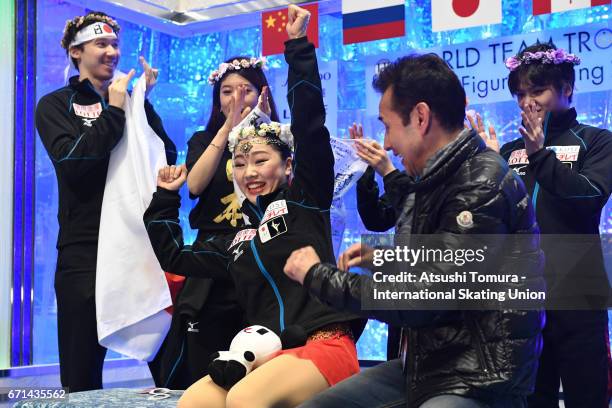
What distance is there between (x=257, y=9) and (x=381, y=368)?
393cm

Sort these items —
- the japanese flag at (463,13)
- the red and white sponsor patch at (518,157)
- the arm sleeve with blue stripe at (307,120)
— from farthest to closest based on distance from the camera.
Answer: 1. the japanese flag at (463,13)
2. the red and white sponsor patch at (518,157)
3. the arm sleeve with blue stripe at (307,120)

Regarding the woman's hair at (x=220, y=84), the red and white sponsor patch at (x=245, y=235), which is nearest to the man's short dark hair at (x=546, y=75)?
the woman's hair at (x=220, y=84)

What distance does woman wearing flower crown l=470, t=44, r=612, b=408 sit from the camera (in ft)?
10.0

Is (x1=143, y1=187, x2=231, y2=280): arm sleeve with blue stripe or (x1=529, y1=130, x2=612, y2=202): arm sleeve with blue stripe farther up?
(x1=529, y1=130, x2=612, y2=202): arm sleeve with blue stripe

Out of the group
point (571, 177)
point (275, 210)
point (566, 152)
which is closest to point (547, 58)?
point (566, 152)

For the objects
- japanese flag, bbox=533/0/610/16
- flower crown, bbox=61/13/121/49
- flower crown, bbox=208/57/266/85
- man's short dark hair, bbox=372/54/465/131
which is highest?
japanese flag, bbox=533/0/610/16

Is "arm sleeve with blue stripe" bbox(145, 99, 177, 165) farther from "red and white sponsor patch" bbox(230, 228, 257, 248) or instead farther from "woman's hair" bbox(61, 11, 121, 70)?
"red and white sponsor patch" bbox(230, 228, 257, 248)

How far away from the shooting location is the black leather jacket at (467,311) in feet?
6.30

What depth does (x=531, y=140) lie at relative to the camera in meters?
3.13

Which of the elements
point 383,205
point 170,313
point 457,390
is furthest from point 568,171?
point 170,313

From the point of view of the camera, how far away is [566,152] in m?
3.34

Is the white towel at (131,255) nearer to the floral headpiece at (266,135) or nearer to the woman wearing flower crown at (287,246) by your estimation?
the woman wearing flower crown at (287,246)

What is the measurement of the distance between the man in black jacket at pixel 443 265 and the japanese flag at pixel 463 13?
2.79 meters

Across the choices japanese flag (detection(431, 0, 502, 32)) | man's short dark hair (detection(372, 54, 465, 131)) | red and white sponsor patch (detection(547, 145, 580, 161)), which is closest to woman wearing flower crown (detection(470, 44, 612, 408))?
red and white sponsor patch (detection(547, 145, 580, 161))
